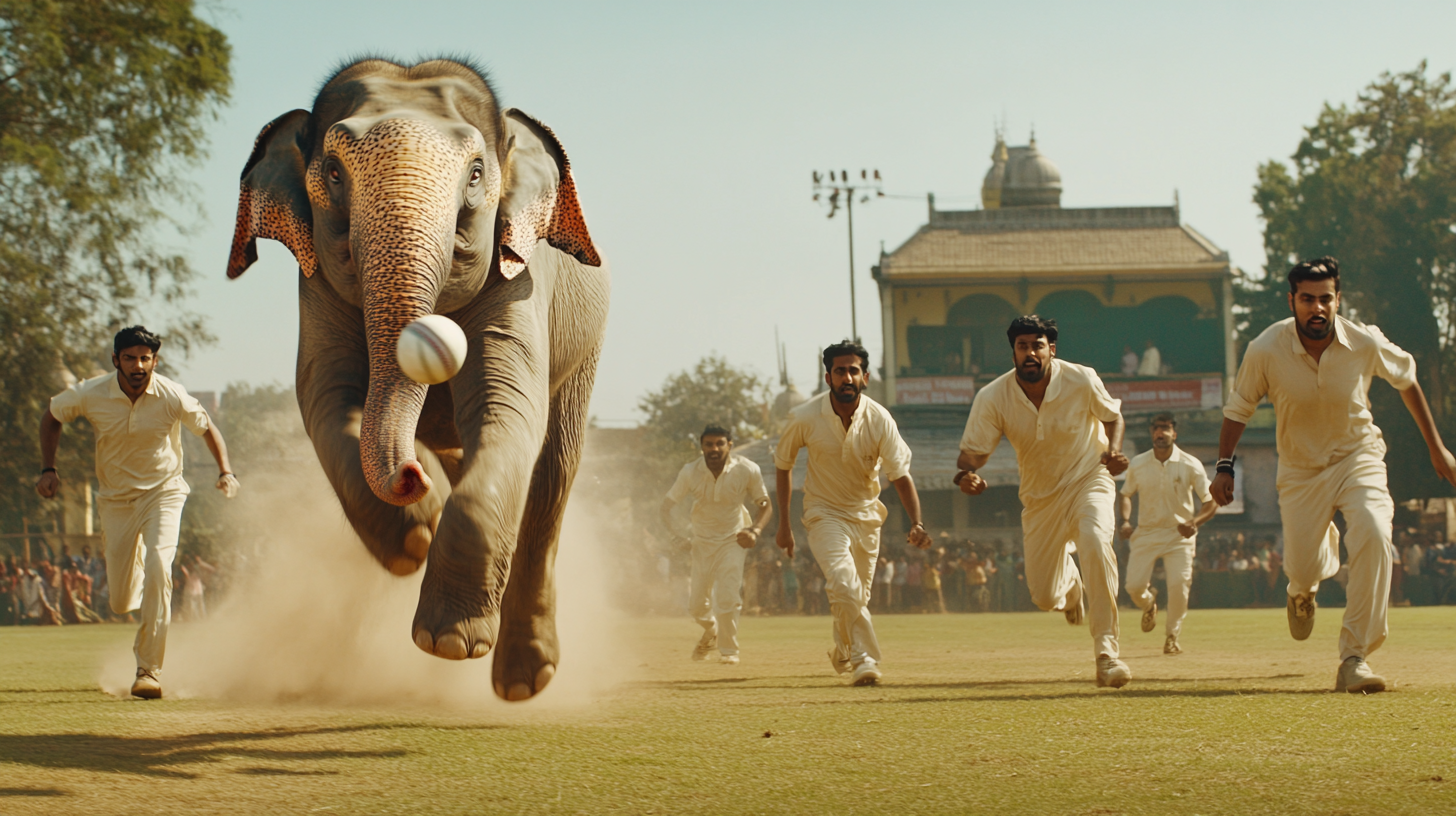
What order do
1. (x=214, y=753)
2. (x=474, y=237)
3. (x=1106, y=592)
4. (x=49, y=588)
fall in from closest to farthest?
(x=214, y=753), (x=474, y=237), (x=1106, y=592), (x=49, y=588)

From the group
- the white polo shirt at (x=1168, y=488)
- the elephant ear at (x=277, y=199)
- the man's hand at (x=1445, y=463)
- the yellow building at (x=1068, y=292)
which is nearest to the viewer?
the elephant ear at (x=277, y=199)

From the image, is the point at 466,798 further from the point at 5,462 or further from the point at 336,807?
the point at 5,462

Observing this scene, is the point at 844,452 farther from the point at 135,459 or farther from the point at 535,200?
the point at 135,459

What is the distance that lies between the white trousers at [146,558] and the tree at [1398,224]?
34623 millimetres

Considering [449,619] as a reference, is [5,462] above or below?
above

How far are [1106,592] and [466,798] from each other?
4.88m

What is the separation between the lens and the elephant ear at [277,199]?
668 centimetres

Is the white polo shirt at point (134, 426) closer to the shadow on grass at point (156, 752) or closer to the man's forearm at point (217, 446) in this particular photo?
the man's forearm at point (217, 446)

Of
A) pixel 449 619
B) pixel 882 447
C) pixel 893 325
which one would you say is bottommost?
pixel 449 619

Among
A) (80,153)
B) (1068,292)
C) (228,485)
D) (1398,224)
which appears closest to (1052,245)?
(1068,292)

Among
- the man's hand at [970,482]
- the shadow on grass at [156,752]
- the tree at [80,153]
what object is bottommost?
the shadow on grass at [156,752]

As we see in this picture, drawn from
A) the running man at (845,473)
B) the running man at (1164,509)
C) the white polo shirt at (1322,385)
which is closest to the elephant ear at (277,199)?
the running man at (845,473)

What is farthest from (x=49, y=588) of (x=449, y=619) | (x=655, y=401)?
(x=655, y=401)

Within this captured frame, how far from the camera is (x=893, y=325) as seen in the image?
45188 mm
